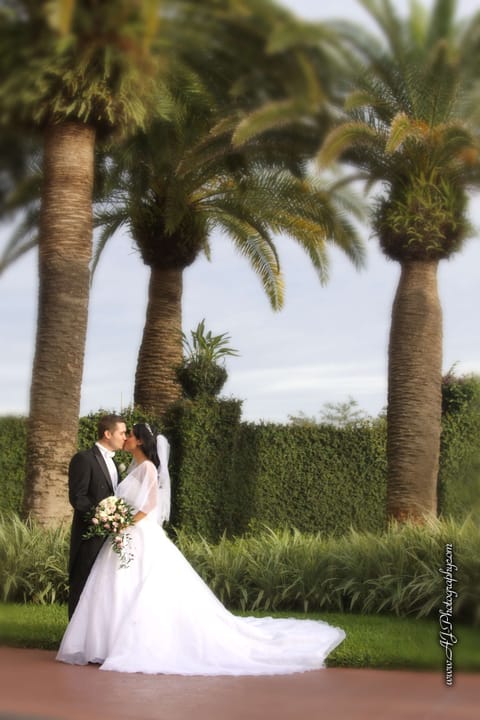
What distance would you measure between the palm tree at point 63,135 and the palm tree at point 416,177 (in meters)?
4.29

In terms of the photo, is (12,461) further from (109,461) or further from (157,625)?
(157,625)

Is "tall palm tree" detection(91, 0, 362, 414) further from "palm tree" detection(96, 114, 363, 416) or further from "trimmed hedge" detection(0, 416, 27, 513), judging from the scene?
"trimmed hedge" detection(0, 416, 27, 513)

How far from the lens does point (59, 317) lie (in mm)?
15680

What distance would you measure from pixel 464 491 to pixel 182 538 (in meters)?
8.81

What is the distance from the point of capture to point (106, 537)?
918cm

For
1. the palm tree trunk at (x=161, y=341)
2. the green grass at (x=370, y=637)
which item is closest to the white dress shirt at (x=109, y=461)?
the green grass at (x=370, y=637)

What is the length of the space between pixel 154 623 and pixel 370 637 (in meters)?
2.78

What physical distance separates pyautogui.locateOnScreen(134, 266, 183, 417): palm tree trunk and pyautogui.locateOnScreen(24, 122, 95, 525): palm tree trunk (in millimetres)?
5764

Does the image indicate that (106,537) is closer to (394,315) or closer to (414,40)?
(394,315)

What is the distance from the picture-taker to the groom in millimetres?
9242

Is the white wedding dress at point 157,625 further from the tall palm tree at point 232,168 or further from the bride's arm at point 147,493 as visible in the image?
the tall palm tree at point 232,168

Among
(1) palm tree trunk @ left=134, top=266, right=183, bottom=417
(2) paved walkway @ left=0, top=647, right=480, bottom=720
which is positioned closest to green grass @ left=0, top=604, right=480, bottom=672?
(2) paved walkway @ left=0, top=647, right=480, bottom=720

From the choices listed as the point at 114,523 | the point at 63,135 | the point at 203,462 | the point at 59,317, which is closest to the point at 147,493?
the point at 114,523

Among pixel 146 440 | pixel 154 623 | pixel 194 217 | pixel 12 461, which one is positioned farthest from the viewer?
pixel 194 217
